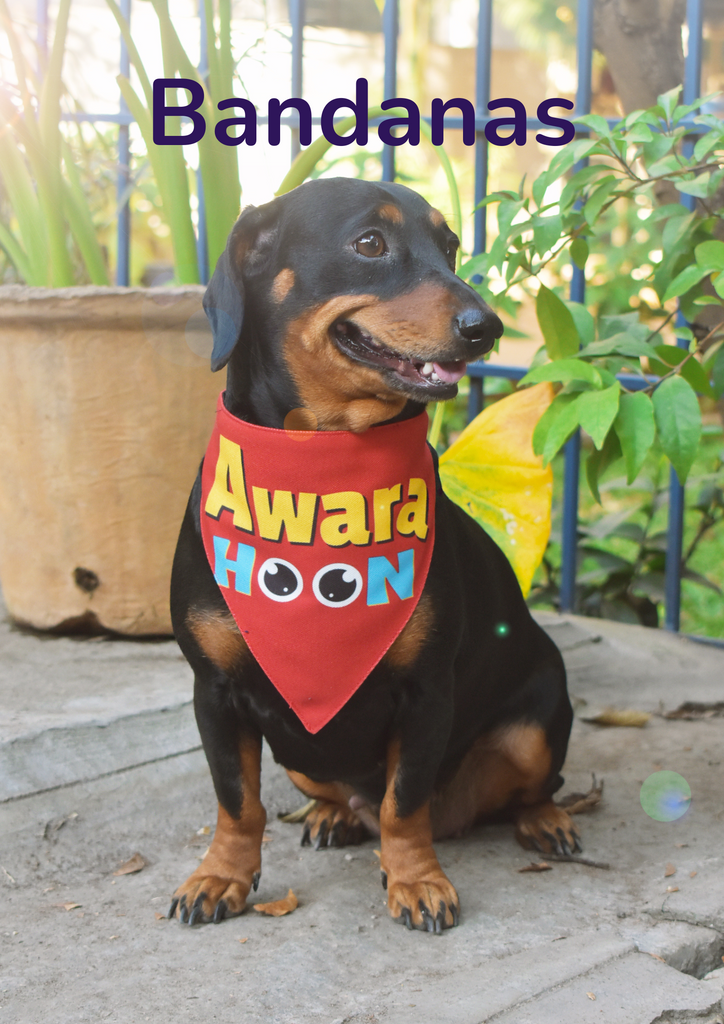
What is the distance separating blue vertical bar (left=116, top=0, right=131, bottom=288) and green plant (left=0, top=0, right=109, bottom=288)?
51 centimetres

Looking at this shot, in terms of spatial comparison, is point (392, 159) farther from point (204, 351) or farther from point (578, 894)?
point (578, 894)

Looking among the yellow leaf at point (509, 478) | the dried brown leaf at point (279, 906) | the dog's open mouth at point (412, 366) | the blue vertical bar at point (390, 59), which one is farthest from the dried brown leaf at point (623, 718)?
the blue vertical bar at point (390, 59)

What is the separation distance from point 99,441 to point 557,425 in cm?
151

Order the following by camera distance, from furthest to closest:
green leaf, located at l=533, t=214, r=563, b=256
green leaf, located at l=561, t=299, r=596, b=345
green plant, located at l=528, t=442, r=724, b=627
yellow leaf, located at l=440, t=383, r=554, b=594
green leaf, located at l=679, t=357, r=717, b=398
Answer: green plant, located at l=528, t=442, r=724, b=627, yellow leaf, located at l=440, t=383, r=554, b=594, green leaf, located at l=561, t=299, r=596, b=345, green leaf, located at l=679, t=357, r=717, b=398, green leaf, located at l=533, t=214, r=563, b=256

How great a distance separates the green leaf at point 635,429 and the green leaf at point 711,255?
0.92 feet

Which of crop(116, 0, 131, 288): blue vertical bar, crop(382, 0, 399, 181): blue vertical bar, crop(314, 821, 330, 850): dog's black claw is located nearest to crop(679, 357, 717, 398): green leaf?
crop(314, 821, 330, 850): dog's black claw

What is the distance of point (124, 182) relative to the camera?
3930 millimetres

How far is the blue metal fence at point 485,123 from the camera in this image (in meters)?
3.22

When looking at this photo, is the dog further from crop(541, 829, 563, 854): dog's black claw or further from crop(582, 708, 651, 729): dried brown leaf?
crop(582, 708, 651, 729): dried brown leaf

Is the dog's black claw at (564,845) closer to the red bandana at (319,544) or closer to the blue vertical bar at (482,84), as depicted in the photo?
the red bandana at (319,544)

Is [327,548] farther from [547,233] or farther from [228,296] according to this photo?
[547,233]

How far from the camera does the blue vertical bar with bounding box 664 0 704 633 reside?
3.01 meters

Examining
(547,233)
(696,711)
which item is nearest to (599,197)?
(547,233)

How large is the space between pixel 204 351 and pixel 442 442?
170 centimetres
